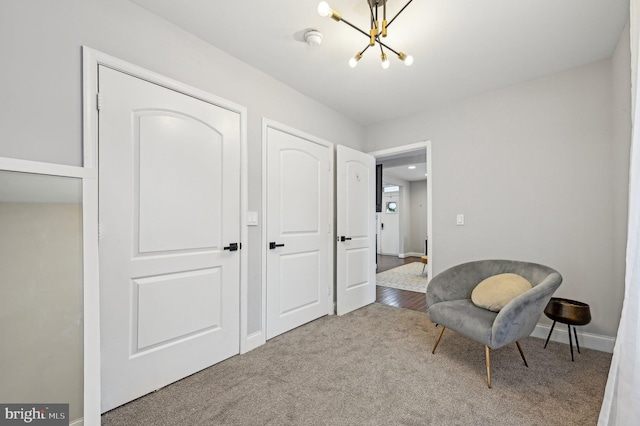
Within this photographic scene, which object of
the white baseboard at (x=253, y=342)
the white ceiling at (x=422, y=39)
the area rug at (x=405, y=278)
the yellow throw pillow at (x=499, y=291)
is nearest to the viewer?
the white ceiling at (x=422, y=39)

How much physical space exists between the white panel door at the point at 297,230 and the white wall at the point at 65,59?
2.56 feet

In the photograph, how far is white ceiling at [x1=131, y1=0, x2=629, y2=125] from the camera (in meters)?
1.75

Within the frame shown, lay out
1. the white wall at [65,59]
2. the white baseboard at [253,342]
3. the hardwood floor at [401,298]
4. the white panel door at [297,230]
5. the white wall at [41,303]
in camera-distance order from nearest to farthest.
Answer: the white wall at [41,303], the white wall at [65,59], the white baseboard at [253,342], the white panel door at [297,230], the hardwood floor at [401,298]

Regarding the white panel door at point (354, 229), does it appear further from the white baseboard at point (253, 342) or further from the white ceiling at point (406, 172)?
the white ceiling at point (406, 172)

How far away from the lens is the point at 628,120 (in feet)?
6.44

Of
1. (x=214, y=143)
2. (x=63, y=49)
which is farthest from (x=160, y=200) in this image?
(x=63, y=49)

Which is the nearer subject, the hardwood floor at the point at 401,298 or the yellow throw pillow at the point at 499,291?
the yellow throw pillow at the point at 499,291

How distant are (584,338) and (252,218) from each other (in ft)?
10.4

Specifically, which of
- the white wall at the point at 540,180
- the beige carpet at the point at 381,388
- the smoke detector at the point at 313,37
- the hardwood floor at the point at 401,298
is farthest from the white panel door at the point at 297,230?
the white wall at the point at 540,180

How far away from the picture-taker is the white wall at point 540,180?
2.31 m

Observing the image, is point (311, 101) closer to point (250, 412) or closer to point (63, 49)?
point (63, 49)

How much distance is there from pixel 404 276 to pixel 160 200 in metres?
4.83

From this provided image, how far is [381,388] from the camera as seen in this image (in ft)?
5.80

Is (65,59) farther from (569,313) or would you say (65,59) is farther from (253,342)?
(569,313)
